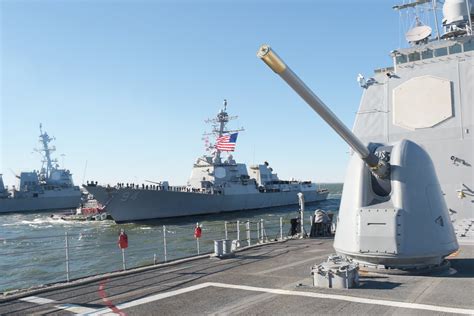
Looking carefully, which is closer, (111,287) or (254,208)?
(111,287)

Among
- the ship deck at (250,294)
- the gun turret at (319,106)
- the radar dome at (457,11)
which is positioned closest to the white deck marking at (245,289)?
the ship deck at (250,294)

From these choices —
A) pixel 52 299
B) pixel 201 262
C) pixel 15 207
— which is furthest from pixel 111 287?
pixel 15 207

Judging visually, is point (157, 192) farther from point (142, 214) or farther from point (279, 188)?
point (279, 188)

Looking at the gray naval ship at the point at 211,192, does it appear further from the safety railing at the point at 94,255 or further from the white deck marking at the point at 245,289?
the white deck marking at the point at 245,289

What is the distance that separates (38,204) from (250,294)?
68.0 metres

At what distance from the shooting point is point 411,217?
639 centimetres

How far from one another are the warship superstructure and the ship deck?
3.05 meters

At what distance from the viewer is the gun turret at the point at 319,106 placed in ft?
15.2

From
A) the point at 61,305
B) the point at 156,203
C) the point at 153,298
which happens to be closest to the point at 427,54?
the point at 153,298

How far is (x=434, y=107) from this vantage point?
11.4 meters

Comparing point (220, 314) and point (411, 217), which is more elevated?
point (411, 217)

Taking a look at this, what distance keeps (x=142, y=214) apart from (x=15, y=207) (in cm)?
3443

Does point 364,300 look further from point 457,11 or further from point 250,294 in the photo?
point 457,11

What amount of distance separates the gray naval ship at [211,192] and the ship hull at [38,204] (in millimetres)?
28382
